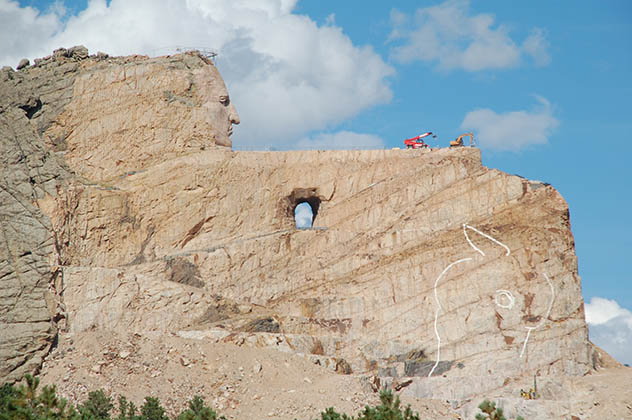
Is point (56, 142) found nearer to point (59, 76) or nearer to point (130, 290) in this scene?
point (59, 76)

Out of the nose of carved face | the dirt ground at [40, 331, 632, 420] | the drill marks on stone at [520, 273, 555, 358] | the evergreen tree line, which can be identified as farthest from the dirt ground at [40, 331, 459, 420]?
the nose of carved face

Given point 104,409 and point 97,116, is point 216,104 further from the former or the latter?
point 104,409

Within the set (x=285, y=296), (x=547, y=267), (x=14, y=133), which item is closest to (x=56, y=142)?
(x=14, y=133)

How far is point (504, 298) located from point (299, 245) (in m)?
8.96

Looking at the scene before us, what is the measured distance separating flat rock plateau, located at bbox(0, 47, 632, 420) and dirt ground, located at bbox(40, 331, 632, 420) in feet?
0.26

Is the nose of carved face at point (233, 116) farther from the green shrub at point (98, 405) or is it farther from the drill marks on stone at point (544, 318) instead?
the green shrub at point (98, 405)

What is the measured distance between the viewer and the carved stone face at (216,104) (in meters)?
57.9

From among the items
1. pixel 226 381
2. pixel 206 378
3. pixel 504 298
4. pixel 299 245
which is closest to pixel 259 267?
pixel 299 245

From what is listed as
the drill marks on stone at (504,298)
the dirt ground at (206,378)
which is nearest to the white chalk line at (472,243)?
the drill marks on stone at (504,298)

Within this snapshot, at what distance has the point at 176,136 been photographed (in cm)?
5722

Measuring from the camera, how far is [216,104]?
58219 millimetres

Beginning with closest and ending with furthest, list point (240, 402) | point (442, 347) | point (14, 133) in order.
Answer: point (240, 402) → point (442, 347) → point (14, 133)

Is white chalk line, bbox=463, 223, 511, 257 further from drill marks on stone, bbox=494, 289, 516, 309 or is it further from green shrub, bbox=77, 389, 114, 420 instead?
green shrub, bbox=77, 389, 114, 420

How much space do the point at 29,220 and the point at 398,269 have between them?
1525cm
